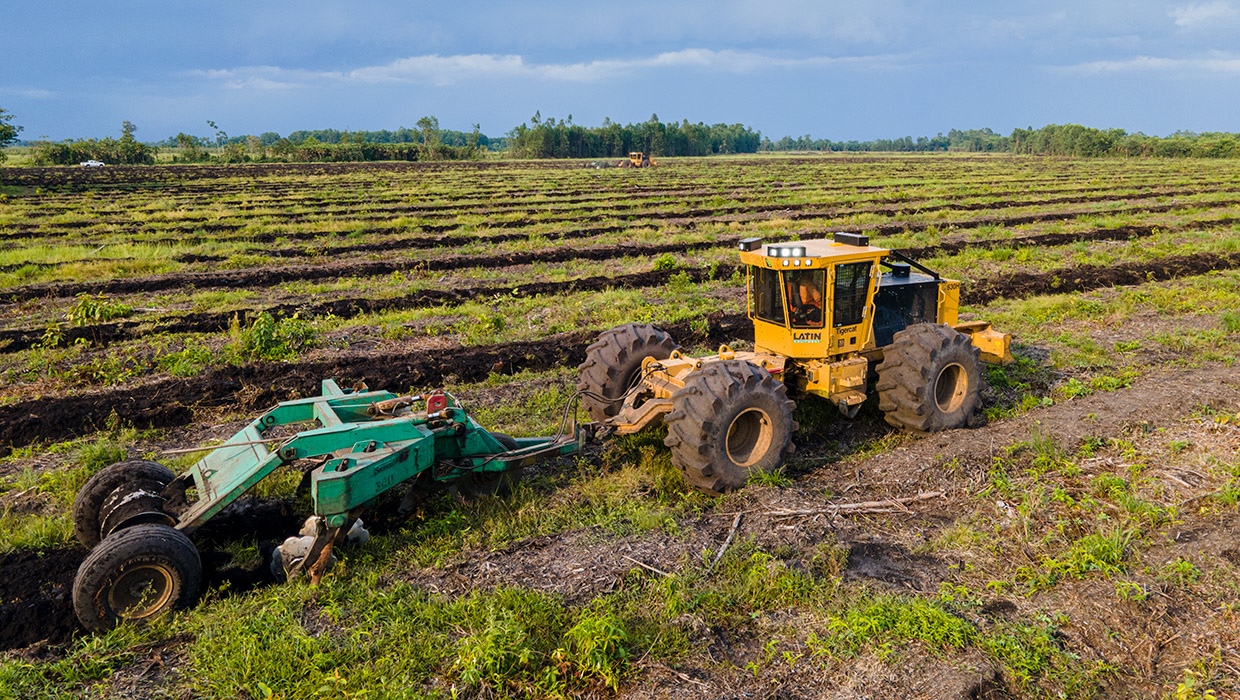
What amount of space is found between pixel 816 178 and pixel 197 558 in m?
57.3

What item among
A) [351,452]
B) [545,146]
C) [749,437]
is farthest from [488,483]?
[545,146]

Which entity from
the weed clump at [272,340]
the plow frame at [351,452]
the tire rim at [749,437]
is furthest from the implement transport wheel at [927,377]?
the weed clump at [272,340]

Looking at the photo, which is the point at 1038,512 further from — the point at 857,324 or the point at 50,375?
the point at 50,375

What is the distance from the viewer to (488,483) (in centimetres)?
732

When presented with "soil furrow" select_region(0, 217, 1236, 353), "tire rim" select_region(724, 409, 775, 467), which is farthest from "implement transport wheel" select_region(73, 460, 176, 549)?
"soil furrow" select_region(0, 217, 1236, 353)

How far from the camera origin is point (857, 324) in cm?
819

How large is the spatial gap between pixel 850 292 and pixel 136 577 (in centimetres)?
703

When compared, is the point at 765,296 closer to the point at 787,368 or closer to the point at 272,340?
the point at 787,368

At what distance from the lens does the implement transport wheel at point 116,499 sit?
5.98 m

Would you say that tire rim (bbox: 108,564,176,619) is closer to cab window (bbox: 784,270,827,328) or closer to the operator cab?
the operator cab

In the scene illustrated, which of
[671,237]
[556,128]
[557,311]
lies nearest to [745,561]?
[557,311]

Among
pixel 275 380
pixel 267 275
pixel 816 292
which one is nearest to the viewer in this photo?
pixel 816 292

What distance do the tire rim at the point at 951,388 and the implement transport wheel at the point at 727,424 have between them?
2.23 metres

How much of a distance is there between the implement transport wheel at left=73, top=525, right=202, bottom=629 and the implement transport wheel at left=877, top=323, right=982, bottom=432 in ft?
22.6
